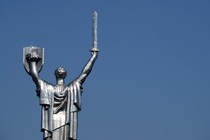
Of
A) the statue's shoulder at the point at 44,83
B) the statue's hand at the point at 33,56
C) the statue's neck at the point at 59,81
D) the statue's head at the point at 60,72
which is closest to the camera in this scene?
the statue's shoulder at the point at 44,83

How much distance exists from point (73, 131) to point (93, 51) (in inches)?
133

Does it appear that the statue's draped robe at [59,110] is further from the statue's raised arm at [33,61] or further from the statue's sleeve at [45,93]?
the statue's raised arm at [33,61]

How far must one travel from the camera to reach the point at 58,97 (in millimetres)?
40250

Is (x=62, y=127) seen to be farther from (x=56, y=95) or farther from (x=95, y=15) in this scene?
(x=95, y=15)

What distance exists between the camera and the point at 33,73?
4031 centimetres

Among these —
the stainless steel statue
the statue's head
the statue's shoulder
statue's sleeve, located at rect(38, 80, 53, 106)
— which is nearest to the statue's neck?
the stainless steel statue

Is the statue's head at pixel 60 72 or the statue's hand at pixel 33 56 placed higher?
the statue's hand at pixel 33 56

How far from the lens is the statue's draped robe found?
39.8m

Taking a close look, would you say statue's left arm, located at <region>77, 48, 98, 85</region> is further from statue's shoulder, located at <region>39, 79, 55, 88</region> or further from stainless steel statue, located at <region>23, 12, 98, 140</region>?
statue's shoulder, located at <region>39, 79, 55, 88</region>

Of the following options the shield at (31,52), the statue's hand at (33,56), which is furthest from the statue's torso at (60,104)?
the statue's hand at (33,56)

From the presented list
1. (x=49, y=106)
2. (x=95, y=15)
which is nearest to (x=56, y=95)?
(x=49, y=106)

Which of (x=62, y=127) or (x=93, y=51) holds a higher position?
(x=93, y=51)

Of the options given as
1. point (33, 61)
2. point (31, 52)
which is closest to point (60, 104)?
point (33, 61)

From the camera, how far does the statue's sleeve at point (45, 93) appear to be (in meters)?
40.0
